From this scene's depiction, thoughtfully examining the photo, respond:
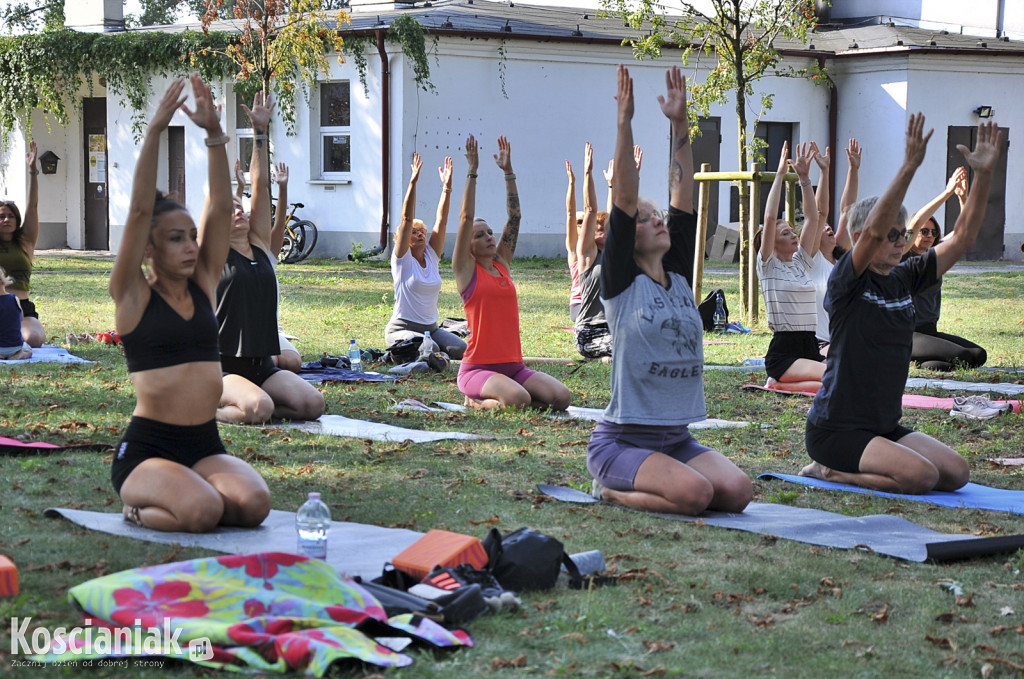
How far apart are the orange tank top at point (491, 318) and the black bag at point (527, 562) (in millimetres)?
4377

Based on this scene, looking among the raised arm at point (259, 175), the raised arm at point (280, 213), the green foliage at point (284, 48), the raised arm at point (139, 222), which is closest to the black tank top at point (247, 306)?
the raised arm at point (259, 175)

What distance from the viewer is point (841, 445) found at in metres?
6.33

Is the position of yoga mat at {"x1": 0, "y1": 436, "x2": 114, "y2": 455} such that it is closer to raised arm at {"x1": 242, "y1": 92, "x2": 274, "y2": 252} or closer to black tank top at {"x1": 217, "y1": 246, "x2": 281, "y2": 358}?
black tank top at {"x1": 217, "y1": 246, "x2": 281, "y2": 358}

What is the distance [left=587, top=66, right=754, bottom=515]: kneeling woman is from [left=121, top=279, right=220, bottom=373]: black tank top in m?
1.96

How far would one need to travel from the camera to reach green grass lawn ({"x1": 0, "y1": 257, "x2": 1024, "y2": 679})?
372cm

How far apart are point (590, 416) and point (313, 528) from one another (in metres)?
4.44

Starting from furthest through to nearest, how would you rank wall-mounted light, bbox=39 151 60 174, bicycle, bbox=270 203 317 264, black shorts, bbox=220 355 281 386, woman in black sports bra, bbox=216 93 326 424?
wall-mounted light, bbox=39 151 60 174 → bicycle, bbox=270 203 317 264 → black shorts, bbox=220 355 281 386 → woman in black sports bra, bbox=216 93 326 424

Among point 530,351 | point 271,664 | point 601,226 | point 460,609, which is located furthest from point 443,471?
point 530,351

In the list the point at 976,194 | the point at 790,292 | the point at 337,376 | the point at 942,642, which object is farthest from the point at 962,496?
the point at 337,376

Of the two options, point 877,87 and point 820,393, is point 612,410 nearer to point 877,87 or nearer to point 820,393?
point 820,393

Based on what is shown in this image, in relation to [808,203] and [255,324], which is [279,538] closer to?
[255,324]

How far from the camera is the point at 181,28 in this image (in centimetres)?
2647

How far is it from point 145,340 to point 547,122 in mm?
19436

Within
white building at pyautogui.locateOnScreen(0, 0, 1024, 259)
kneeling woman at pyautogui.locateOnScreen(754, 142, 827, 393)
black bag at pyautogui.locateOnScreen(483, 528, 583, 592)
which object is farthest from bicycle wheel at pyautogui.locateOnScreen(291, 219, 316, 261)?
black bag at pyautogui.locateOnScreen(483, 528, 583, 592)
